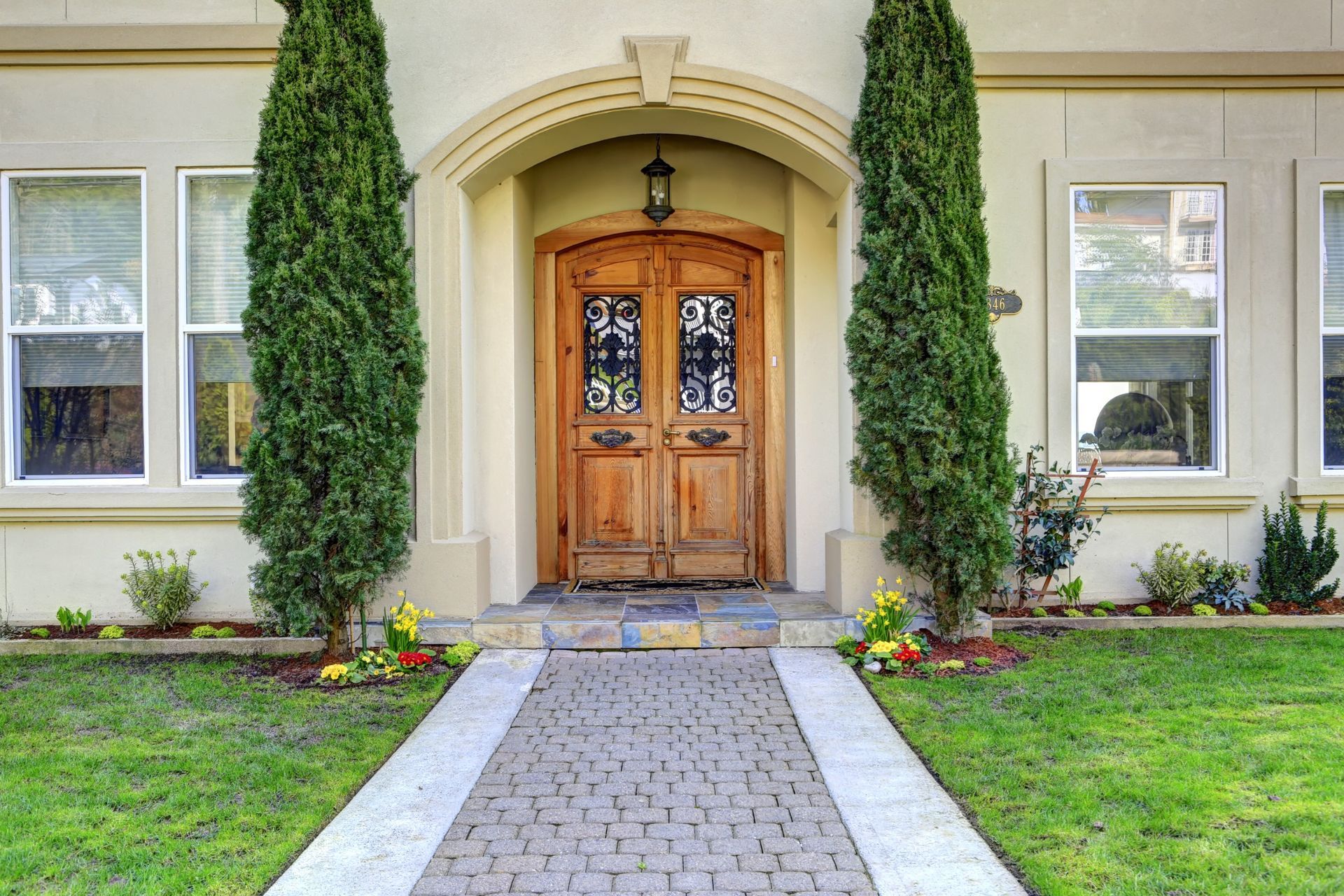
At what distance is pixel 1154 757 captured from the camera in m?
3.63

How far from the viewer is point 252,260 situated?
5.01 meters

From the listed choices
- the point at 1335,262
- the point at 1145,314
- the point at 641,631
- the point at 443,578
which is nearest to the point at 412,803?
the point at 641,631

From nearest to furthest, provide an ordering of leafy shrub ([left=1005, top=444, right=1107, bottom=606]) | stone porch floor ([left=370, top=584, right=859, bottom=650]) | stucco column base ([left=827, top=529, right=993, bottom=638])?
stone porch floor ([left=370, top=584, right=859, bottom=650]) → stucco column base ([left=827, top=529, right=993, bottom=638]) → leafy shrub ([left=1005, top=444, right=1107, bottom=606])

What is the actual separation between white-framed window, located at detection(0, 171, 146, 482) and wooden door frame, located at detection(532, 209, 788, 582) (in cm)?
264

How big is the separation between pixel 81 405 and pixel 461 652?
3.09 m

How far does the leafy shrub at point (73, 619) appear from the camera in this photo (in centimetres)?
571

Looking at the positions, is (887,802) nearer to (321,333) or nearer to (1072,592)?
(1072,592)

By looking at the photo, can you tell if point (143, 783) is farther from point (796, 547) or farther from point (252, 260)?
point (796, 547)

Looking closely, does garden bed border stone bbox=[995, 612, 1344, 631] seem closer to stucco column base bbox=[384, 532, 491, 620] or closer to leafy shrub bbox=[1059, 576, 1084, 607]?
leafy shrub bbox=[1059, 576, 1084, 607]

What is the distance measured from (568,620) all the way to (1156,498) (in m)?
3.82

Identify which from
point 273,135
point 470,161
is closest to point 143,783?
point 273,135

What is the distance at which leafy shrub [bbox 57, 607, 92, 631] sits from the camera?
5715mm

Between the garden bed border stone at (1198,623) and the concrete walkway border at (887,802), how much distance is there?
1661mm

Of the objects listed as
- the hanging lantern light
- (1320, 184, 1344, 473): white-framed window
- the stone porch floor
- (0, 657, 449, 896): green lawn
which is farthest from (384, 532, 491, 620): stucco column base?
(1320, 184, 1344, 473): white-framed window
